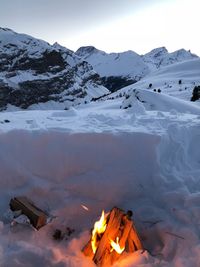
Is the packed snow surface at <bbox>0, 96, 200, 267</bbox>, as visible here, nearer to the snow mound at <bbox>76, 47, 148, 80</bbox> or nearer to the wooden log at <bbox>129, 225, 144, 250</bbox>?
the wooden log at <bbox>129, 225, 144, 250</bbox>

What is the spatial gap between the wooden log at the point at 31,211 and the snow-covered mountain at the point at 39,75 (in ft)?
191

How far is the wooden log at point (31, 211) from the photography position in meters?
4.43

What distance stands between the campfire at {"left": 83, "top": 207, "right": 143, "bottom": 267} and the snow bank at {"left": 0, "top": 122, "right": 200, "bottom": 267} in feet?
0.40

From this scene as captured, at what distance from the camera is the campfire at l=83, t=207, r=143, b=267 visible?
3.91 m

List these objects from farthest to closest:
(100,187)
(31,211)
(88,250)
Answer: (100,187)
(31,211)
(88,250)

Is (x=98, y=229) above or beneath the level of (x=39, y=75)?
above

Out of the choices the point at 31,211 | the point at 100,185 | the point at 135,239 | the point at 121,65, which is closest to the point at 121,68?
the point at 121,65

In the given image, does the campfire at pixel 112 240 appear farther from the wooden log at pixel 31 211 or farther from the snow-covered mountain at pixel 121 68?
the snow-covered mountain at pixel 121 68

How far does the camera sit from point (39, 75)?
7788cm

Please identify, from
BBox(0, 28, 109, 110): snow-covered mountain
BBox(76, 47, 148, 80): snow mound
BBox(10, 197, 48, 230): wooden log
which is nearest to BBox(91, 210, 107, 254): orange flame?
BBox(10, 197, 48, 230): wooden log

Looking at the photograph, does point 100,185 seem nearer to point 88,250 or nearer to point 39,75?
point 88,250

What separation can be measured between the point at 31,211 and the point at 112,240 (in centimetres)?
113

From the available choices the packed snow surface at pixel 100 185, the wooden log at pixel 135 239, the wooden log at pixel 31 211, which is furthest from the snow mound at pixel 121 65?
the wooden log at pixel 135 239

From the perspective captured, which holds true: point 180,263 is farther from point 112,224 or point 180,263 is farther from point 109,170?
point 109,170
